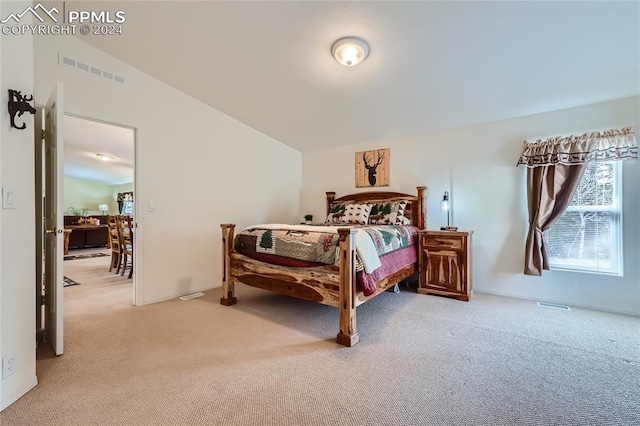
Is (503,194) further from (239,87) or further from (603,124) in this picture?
(239,87)

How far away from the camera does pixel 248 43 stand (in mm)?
2648

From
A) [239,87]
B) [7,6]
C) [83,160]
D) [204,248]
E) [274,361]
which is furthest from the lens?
[83,160]

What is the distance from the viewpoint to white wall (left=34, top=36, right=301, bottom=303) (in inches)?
109

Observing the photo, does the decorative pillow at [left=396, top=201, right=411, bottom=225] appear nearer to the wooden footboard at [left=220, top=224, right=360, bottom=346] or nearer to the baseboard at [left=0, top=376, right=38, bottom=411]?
the wooden footboard at [left=220, top=224, right=360, bottom=346]

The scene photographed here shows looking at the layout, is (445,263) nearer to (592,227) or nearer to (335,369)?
(592,227)

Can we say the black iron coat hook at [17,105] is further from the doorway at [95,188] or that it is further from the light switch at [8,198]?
the doorway at [95,188]

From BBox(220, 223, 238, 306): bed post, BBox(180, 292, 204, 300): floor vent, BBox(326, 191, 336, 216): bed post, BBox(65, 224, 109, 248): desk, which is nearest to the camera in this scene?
BBox(220, 223, 238, 306): bed post

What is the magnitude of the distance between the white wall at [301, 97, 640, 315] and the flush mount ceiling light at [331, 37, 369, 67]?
1850 millimetres

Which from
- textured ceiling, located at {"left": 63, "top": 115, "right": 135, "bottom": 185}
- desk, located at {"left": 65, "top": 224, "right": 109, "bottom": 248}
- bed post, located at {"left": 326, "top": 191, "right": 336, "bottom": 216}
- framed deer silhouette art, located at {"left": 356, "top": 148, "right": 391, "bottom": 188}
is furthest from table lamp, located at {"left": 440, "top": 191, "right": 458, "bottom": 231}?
desk, located at {"left": 65, "top": 224, "right": 109, "bottom": 248}

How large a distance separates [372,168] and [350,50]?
2157mm

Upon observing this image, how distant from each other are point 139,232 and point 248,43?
235cm

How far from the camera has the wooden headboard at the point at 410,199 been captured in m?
3.90

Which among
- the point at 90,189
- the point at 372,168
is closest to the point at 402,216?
the point at 372,168

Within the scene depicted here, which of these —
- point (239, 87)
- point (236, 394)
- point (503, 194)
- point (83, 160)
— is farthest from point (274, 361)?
point (83, 160)
